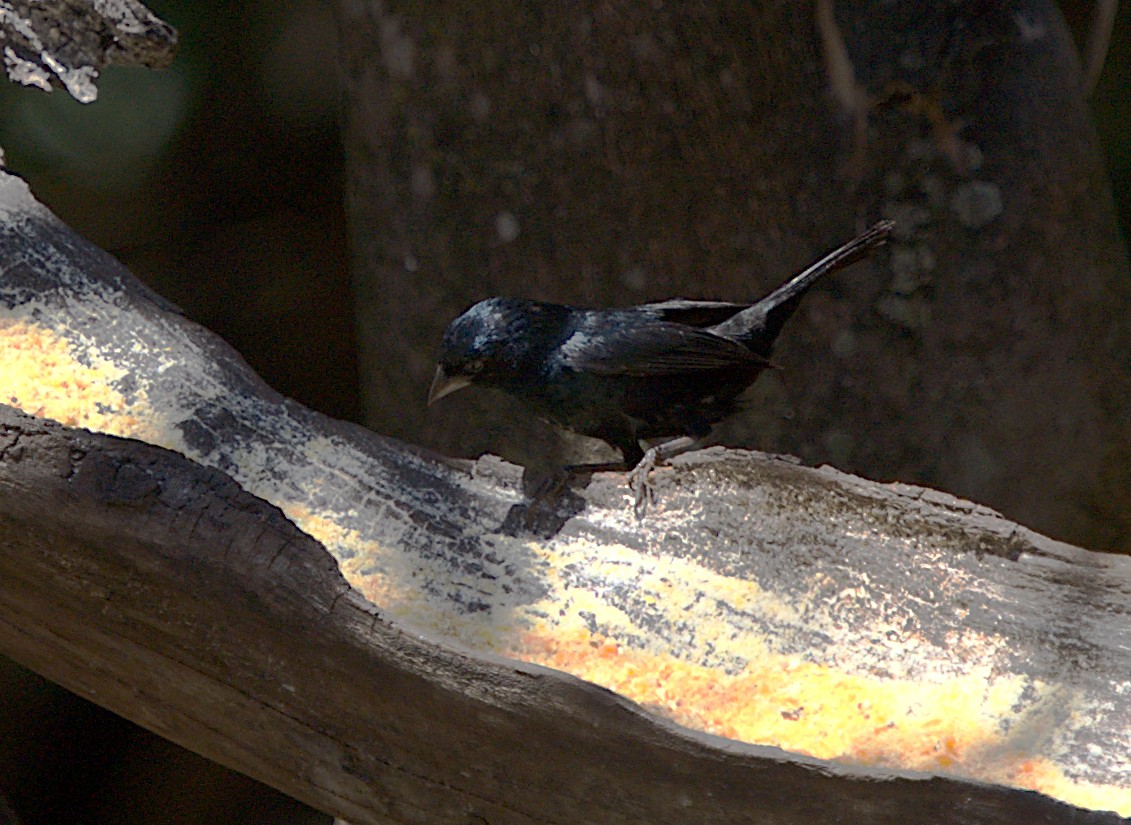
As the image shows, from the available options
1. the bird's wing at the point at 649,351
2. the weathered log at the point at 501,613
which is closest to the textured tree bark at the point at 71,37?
the weathered log at the point at 501,613

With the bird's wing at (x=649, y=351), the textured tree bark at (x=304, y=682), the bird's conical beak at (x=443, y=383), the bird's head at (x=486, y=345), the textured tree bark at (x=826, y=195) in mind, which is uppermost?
the textured tree bark at (x=826, y=195)

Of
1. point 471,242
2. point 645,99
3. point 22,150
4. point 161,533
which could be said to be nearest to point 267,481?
point 161,533

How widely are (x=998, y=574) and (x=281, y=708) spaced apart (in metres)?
1.33

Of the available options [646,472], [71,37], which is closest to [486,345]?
[646,472]

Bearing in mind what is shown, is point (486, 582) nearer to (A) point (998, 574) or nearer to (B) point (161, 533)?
(B) point (161, 533)

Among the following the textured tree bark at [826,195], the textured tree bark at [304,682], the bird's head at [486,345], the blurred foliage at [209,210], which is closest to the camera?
the textured tree bark at [304,682]

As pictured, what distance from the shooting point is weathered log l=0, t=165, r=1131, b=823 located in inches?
68.2

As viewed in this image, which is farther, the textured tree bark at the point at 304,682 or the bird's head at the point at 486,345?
the bird's head at the point at 486,345

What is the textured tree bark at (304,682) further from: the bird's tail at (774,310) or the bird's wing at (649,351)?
the bird's tail at (774,310)

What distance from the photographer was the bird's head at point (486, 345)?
2760mm

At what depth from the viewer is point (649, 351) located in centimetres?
287

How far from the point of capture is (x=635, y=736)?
5.45ft

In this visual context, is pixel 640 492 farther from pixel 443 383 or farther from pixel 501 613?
pixel 443 383

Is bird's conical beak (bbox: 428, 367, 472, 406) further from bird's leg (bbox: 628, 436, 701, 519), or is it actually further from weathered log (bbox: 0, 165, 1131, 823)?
bird's leg (bbox: 628, 436, 701, 519)
